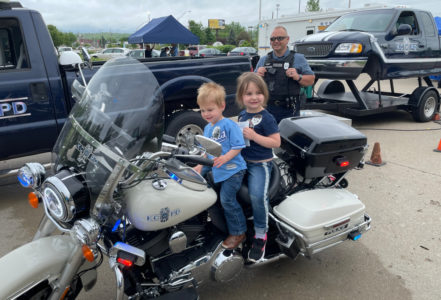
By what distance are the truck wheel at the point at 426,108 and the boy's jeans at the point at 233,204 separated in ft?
23.3

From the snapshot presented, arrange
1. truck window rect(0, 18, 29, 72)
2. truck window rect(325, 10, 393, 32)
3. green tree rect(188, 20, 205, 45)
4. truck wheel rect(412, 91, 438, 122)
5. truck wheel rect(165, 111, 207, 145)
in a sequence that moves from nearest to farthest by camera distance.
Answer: truck window rect(0, 18, 29, 72)
truck wheel rect(165, 111, 207, 145)
truck window rect(325, 10, 393, 32)
truck wheel rect(412, 91, 438, 122)
green tree rect(188, 20, 205, 45)

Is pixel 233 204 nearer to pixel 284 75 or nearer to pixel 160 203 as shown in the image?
pixel 160 203

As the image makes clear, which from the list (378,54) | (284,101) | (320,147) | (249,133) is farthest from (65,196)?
(378,54)

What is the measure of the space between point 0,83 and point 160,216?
316 cm

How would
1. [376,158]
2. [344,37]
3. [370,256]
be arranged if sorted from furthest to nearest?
1. [344,37]
2. [376,158]
3. [370,256]

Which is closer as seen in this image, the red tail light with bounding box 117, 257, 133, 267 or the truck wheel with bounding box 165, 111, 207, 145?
the red tail light with bounding box 117, 257, 133, 267

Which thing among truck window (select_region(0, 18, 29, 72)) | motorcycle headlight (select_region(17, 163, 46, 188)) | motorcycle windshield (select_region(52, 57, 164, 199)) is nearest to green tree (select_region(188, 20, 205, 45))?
truck window (select_region(0, 18, 29, 72))

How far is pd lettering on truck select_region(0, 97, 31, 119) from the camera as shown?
3848 mm

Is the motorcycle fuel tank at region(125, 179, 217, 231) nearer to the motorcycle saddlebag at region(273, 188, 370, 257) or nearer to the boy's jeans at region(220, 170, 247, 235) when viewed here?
the boy's jeans at region(220, 170, 247, 235)

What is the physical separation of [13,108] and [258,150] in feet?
10.2

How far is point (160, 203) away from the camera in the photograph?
1.78 metres

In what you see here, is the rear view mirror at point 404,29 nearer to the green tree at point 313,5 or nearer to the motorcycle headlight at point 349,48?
the motorcycle headlight at point 349,48

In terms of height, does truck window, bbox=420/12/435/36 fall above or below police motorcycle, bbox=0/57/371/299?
above

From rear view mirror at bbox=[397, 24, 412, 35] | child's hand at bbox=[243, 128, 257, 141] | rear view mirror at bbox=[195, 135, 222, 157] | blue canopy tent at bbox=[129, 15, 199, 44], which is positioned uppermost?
blue canopy tent at bbox=[129, 15, 199, 44]
